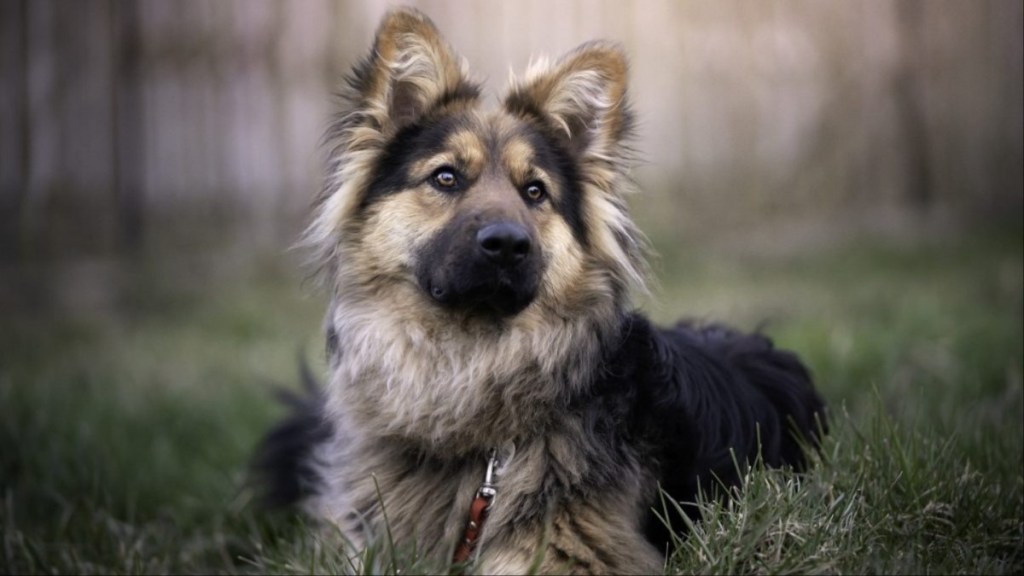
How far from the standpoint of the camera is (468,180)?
414 centimetres

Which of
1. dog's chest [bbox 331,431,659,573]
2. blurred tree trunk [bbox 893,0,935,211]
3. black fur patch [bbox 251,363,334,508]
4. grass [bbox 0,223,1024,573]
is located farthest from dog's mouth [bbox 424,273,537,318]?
blurred tree trunk [bbox 893,0,935,211]

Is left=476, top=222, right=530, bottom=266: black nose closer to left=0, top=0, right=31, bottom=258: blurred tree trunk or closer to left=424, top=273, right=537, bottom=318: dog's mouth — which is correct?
left=424, top=273, right=537, bottom=318: dog's mouth

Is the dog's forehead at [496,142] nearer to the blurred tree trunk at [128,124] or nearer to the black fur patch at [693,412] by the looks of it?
the black fur patch at [693,412]

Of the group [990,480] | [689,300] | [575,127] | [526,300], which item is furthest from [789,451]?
[689,300]

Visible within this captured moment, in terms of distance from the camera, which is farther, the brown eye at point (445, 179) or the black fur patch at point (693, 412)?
the brown eye at point (445, 179)

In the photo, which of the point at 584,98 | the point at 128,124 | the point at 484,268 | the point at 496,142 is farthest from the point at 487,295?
the point at 128,124

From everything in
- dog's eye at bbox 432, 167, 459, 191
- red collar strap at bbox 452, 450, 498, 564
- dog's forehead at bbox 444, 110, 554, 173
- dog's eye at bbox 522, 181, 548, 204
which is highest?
dog's forehead at bbox 444, 110, 554, 173

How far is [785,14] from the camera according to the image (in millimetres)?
11992

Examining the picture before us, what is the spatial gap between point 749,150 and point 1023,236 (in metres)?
3.40

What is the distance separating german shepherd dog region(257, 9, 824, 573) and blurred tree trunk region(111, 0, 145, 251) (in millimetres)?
7173

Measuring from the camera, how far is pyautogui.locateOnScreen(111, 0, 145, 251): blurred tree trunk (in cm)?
1061

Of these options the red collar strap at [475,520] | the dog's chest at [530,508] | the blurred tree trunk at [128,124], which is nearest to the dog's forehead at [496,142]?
the dog's chest at [530,508]

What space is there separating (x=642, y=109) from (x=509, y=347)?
867cm

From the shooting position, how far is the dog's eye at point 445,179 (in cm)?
414
